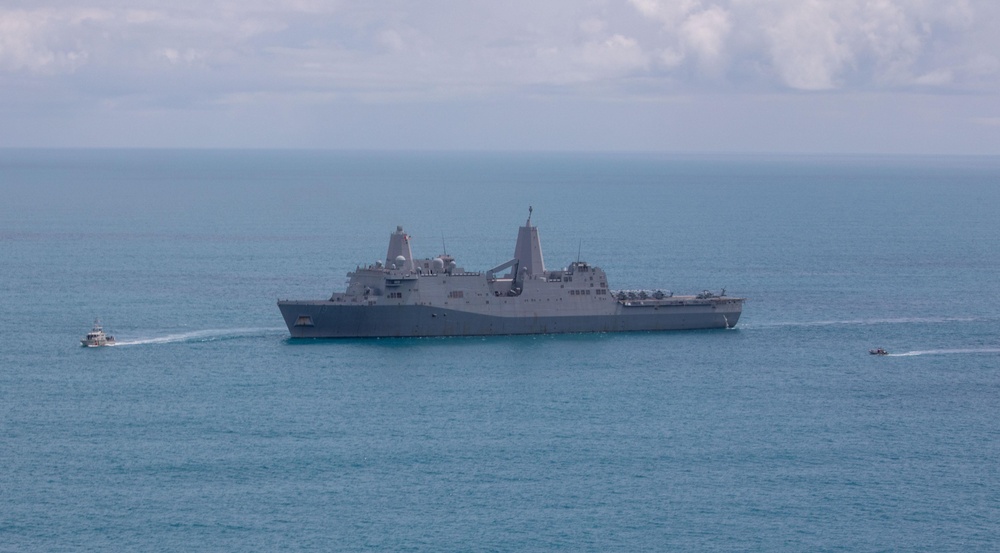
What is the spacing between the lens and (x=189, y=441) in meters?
57.8

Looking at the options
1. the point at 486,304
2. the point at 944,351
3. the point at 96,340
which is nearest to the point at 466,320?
the point at 486,304

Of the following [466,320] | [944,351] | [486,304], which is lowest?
[944,351]

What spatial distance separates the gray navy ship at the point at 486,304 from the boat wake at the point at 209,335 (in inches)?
77.7

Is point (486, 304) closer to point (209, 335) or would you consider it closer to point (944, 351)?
point (209, 335)

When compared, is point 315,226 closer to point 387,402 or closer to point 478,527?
point 387,402

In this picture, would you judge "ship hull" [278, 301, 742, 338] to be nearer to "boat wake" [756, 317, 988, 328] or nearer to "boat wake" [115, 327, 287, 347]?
"boat wake" [115, 327, 287, 347]

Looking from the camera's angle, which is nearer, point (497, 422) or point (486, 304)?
point (497, 422)

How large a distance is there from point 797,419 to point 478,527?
66.4 ft

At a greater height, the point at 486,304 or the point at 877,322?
the point at 486,304

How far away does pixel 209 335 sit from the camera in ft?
259

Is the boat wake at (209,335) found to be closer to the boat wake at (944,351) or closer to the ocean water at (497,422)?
the ocean water at (497,422)

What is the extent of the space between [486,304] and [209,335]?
51.6 ft

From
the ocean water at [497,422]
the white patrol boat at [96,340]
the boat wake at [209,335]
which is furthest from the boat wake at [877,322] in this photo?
the white patrol boat at [96,340]

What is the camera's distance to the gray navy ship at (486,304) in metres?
80.1
